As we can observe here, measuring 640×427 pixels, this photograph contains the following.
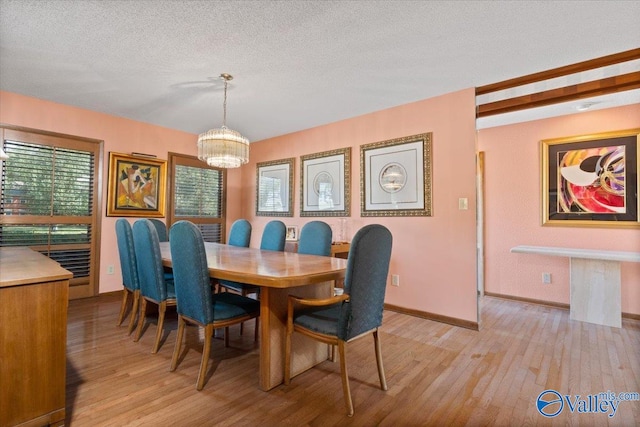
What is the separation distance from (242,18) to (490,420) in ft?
9.49

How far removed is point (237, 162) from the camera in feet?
10.5

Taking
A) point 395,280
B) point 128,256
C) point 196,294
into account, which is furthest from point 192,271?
point 395,280

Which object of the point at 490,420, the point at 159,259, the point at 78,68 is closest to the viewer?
the point at 490,420

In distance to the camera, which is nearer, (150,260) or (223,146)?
(150,260)

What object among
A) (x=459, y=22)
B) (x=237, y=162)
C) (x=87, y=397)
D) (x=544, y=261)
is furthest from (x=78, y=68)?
(x=544, y=261)

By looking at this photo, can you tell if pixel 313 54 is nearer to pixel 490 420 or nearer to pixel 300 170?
pixel 300 170

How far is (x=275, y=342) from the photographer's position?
1.90 metres

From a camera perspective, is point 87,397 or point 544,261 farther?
point 544,261

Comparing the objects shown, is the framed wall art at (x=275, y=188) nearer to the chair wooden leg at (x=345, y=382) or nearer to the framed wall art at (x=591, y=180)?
the chair wooden leg at (x=345, y=382)

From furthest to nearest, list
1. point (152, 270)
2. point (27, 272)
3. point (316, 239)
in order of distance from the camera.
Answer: point (316, 239) < point (152, 270) < point (27, 272)

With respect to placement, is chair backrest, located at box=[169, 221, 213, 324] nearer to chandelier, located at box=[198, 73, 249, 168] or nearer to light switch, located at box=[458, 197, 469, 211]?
chandelier, located at box=[198, 73, 249, 168]

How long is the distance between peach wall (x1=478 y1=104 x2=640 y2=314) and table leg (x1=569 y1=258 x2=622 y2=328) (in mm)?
408

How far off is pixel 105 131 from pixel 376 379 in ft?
14.6

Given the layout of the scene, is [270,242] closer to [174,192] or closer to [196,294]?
[196,294]
